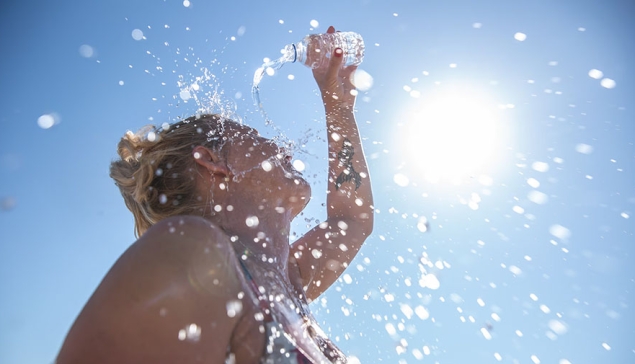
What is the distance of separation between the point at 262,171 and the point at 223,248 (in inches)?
56.0

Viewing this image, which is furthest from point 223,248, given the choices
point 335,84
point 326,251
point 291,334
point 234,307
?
point 335,84

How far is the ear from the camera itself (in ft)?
11.2

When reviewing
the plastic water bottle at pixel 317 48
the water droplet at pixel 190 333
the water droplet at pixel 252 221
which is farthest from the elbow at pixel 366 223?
the water droplet at pixel 190 333

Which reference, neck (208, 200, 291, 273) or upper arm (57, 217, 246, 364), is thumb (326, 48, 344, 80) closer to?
neck (208, 200, 291, 273)

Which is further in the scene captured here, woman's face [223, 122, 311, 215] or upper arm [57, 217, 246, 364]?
woman's face [223, 122, 311, 215]

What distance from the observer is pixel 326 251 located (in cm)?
404

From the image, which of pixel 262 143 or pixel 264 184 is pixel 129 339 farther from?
pixel 262 143

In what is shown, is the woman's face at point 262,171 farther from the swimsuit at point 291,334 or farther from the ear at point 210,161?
the swimsuit at point 291,334

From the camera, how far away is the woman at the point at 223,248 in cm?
171

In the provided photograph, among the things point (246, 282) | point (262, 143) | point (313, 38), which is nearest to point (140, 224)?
point (262, 143)

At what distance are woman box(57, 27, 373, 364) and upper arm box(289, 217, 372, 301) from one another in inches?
0.4

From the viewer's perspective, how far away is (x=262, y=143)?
11.9 ft

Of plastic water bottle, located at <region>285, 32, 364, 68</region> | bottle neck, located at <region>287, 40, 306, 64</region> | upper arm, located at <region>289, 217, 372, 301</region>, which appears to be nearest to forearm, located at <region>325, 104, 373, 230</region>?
upper arm, located at <region>289, 217, 372, 301</region>

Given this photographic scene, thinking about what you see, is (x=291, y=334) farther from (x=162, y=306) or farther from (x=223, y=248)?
(x=162, y=306)
